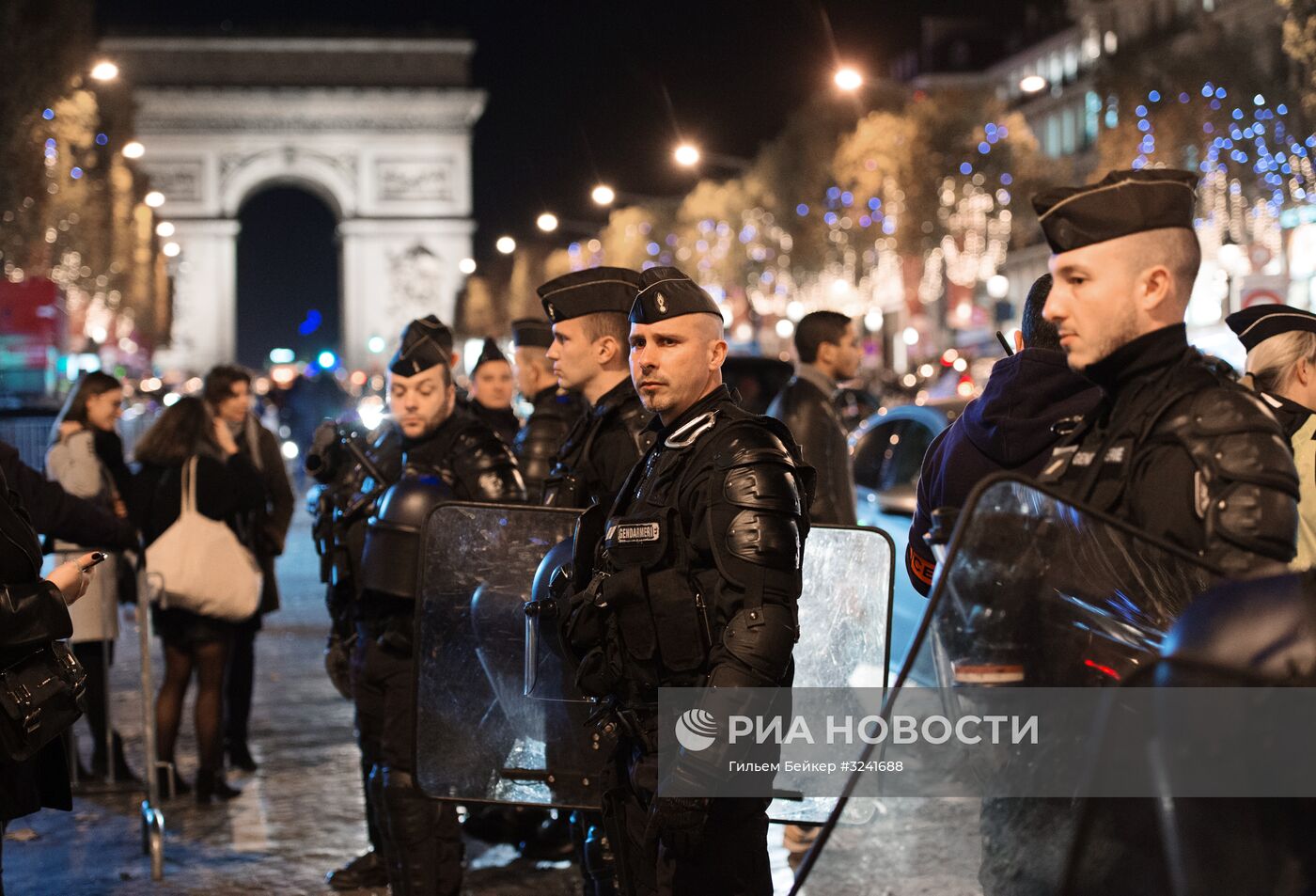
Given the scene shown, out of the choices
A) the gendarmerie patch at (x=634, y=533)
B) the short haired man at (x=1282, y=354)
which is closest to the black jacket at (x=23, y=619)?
the gendarmerie patch at (x=634, y=533)

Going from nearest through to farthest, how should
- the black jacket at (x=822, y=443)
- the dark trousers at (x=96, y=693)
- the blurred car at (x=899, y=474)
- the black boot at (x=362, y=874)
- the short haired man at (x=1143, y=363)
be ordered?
1. the short haired man at (x=1143, y=363)
2. the black boot at (x=362, y=874)
3. the black jacket at (x=822, y=443)
4. the dark trousers at (x=96, y=693)
5. the blurred car at (x=899, y=474)

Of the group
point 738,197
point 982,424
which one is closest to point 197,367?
point 738,197

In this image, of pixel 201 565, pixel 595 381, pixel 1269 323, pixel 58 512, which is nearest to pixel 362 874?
pixel 58 512

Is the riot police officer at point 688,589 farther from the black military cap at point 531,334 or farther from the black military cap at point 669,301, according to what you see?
the black military cap at point 531,334

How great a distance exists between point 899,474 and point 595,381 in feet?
16.8

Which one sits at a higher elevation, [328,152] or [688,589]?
[328,152]

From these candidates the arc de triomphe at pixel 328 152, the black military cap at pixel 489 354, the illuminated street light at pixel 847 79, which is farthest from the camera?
the arc de triomphe at pixel 328 152

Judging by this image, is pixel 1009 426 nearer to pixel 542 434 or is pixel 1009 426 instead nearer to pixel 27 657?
pixel 27 657

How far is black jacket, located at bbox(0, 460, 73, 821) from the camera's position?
12.2 ft

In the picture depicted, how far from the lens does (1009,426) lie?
360 centimetres

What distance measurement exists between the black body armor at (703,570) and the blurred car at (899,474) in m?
5.24

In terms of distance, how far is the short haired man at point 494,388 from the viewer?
8.13 metres

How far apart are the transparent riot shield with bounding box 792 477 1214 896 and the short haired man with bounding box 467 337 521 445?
569 cm

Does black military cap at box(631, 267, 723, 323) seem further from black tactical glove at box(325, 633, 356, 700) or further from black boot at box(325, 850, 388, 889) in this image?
black boot at box(325, 850, 388, 889)
